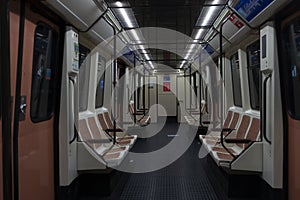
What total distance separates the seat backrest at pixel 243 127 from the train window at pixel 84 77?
2696 mm

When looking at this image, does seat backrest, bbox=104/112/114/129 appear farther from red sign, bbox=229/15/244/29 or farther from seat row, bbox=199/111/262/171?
red sign, bbox=229/15/244/29

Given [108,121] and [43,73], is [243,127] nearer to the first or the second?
[108,121]

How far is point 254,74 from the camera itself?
4.88 meters

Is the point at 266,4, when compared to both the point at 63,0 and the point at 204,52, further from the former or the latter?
the point at 204,52

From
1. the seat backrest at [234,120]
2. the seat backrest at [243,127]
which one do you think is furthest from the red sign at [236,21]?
the seat backrest at [234,120]

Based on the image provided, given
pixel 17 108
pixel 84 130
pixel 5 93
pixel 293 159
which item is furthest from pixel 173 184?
pixel 5 93

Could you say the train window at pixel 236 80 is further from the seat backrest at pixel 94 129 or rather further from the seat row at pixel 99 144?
the seat backrest at pixel 94 129

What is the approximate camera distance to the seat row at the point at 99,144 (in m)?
3.64

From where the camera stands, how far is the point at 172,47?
788 centimetres

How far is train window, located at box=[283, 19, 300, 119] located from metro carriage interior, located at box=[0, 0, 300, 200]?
10 mm

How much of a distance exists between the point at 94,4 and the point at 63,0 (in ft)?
2.70

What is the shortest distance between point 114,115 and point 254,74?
2439 millimetres

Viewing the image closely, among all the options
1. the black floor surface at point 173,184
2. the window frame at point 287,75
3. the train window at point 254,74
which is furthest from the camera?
the train window at point 254,74

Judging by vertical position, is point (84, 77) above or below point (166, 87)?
below
